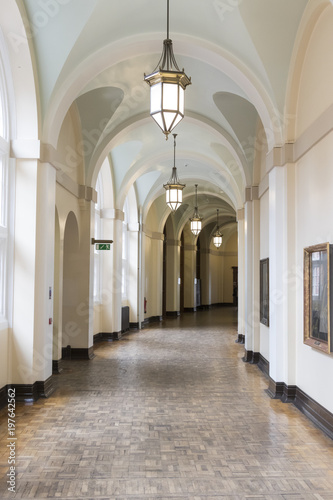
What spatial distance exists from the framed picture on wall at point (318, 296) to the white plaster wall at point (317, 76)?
1.79m

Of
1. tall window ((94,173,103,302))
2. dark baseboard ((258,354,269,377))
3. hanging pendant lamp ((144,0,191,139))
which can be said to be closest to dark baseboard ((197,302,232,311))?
tall window ((94,173,103,302))

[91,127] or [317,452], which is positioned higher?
[91,127]

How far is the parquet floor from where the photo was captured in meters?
3.89

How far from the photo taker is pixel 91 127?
10.0 metres

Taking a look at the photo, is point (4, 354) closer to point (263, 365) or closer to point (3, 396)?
point (3, 396)

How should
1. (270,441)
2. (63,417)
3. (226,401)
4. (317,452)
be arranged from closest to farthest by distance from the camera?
(317,452) < (270,441) < (63,417) < (226,401)

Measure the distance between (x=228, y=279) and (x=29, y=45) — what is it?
29.3m

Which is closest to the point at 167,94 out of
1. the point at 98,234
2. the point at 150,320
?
the point at 98,234

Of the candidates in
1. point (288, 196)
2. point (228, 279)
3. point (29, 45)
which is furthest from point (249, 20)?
point (228, 279)

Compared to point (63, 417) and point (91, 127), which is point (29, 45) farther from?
point (63, 417)

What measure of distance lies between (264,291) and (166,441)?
458 centimetres

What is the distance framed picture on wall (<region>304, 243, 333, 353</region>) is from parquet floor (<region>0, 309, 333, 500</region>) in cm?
107

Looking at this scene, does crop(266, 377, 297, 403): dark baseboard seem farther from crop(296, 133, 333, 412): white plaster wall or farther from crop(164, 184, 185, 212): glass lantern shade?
crop(164, 184, 185, 212): glass lantern shade

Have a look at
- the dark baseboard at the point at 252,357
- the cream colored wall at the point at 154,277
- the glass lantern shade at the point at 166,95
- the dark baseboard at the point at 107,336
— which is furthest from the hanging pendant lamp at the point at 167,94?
the cream colored wall at the point at 154,277
